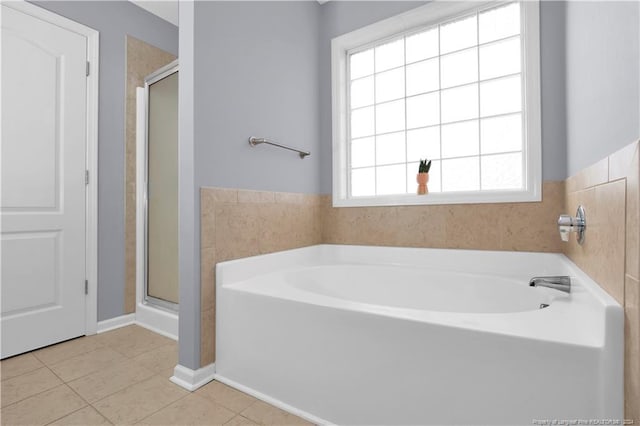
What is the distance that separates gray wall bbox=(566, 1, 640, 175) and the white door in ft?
9.24

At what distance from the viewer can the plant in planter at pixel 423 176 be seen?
2045mm

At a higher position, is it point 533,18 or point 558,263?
point 533,18

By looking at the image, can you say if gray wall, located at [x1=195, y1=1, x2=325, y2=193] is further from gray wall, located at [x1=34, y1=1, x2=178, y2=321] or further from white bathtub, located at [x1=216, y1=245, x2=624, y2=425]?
gray wall, located at [x1=34, y1=1, x2=178, y2=321]

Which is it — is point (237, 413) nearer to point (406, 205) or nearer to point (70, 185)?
point (406, 205)

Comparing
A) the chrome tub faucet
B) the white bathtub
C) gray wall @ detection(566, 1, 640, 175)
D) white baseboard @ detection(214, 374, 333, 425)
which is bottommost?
white baseboard @ detection(214, 374, 333, 425)

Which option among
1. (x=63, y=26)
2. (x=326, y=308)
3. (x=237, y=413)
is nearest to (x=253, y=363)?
(x=237, y=413)

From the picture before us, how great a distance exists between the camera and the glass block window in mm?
1893

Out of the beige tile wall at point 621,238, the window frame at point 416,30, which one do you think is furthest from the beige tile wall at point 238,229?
the beige tile wall at point 621,238

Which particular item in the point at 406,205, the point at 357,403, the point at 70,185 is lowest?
the point at 357,403

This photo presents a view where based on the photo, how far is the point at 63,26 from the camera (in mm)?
2094

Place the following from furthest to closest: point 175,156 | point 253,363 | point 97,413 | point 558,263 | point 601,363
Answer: point 175,156
point 558,263
point 253,363
point 97,413
point 601,363

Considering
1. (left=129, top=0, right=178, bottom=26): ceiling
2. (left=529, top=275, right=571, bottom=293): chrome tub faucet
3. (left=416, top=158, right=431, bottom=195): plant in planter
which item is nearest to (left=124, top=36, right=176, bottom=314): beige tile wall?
(left=129, top=0, right=178, bottom=26): ceiling

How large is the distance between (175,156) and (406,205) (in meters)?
1.70

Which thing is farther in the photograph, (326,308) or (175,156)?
(175,156)
